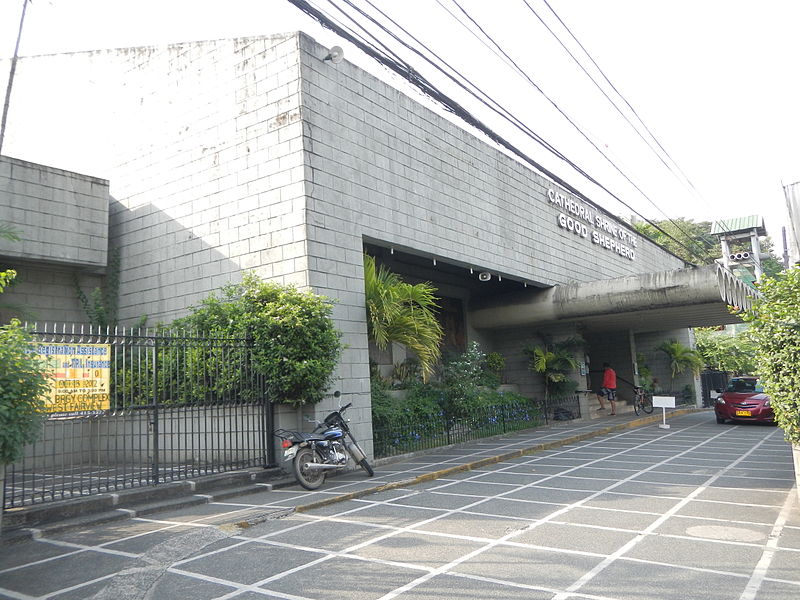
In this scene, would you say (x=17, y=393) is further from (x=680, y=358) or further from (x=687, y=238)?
(x=687, y=238)

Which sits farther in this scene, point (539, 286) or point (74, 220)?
point (539, 286)

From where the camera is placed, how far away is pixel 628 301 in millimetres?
15531

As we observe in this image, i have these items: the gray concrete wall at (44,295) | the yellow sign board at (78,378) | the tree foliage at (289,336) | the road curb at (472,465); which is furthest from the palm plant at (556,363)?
the yellow sign board at (78,378)

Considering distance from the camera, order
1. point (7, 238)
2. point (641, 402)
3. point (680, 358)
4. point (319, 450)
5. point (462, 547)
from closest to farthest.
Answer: point (462, 547) → point (319, 450) → point (7, 238) → point (641, 402) → point (680, 358)

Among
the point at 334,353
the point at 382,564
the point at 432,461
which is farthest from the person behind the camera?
the point at 432,461

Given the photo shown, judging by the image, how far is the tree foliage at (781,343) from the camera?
6527mm

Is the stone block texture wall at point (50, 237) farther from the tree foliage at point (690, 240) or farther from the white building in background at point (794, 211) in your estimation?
the tree foliage at point (690, 240)

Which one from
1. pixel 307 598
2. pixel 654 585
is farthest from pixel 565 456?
pixel 307 598

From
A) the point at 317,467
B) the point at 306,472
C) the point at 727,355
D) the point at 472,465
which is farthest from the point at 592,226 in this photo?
the point at 306,472

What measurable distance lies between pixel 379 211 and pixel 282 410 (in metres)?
4.16

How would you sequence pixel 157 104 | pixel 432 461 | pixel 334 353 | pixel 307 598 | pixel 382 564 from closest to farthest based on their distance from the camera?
pixel 307 598, pixel 382 564, pixel 334 353, pixel 432 461, pixel 157 104

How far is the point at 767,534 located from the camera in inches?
225

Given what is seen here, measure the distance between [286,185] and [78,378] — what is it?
443 cm

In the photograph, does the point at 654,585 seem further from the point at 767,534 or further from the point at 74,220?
the point at 74,220
